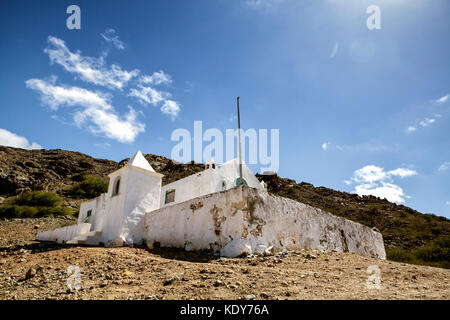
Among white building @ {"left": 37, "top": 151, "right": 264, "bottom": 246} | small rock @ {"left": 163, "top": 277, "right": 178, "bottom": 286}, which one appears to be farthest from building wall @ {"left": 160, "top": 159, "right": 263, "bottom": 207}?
small rock @ {"left": 163, "top": 277, "right": 178, "bottom": 286}

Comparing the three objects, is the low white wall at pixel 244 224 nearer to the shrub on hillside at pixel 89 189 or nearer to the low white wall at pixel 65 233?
the low white wall at pixel 65 233

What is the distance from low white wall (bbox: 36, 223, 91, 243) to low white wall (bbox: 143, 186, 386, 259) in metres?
3.08

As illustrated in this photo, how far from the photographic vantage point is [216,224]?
26.6 feet

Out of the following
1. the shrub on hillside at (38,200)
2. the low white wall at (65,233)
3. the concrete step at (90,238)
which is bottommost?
the concrete step at (90,238)

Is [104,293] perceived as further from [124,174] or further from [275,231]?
[124,174]

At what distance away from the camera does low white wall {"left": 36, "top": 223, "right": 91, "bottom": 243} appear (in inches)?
474

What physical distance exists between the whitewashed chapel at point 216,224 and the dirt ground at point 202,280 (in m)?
0.89

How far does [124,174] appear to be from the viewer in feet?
38.5

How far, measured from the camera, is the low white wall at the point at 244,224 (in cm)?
773

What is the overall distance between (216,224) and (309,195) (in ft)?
90.4

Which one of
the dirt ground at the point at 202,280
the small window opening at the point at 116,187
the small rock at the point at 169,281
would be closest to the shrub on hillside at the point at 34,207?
the small window opening at the point at 116,187

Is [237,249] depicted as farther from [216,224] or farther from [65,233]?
[65,233]

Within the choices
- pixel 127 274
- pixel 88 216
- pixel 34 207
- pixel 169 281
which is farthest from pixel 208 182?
pixel 34 207

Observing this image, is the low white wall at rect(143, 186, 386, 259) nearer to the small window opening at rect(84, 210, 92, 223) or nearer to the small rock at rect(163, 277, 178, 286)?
the small rock at rect(163, 277, 178, 286)
